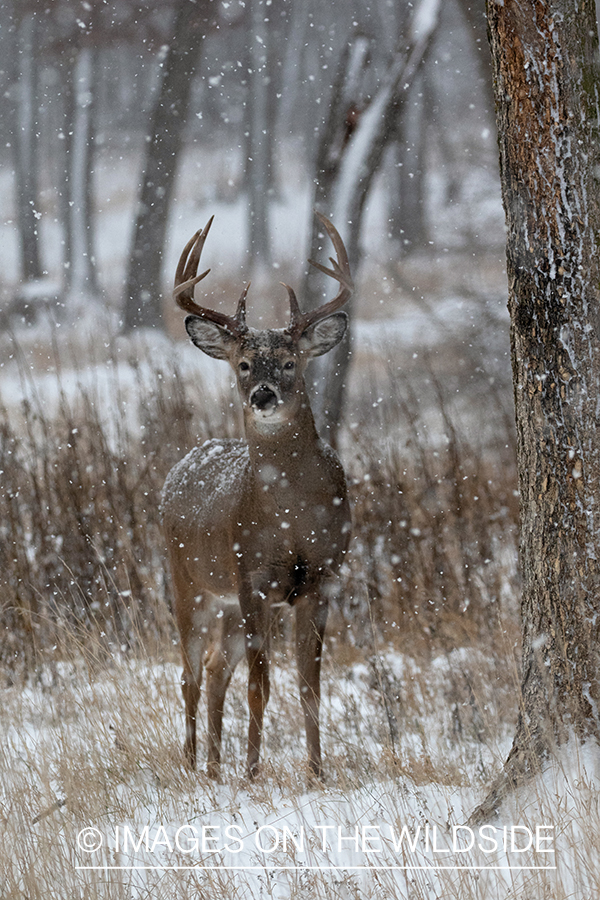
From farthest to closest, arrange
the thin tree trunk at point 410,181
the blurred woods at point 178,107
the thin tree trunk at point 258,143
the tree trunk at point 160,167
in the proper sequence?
1. the thin tree trunk at point 258,143
2. the thin tree trunk at point 410,181
3. the blurred woods at point 178,107
4. the tree trunk at point 160,167

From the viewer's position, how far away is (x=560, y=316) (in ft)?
→ 9.27

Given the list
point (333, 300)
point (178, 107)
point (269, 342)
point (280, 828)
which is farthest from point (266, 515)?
point (178, 107)

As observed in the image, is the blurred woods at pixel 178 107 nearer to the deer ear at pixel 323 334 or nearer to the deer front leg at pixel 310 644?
the deer ear at pixel 323 334

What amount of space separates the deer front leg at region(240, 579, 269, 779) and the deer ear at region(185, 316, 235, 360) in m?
1.02

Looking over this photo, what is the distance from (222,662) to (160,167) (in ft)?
25.8

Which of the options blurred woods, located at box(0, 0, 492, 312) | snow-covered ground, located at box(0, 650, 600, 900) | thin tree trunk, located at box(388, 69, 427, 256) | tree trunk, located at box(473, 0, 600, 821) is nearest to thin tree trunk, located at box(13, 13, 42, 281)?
blurred woods, located at box(0, 0, 492, 312)

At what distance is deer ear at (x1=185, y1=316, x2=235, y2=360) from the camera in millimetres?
3992

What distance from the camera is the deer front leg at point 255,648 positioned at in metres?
3.78

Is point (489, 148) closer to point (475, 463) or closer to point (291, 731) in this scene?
point (475, 463)

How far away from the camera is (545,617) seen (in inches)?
115

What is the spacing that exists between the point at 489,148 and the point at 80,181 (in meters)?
5.58

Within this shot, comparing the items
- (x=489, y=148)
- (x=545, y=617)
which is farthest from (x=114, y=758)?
(x=489, y=148)

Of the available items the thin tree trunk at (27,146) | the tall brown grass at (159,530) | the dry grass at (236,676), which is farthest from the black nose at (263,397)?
the thin tree trunk at (27,146)

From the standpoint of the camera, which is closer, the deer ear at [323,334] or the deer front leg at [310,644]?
the deer front leg at [310,644]
